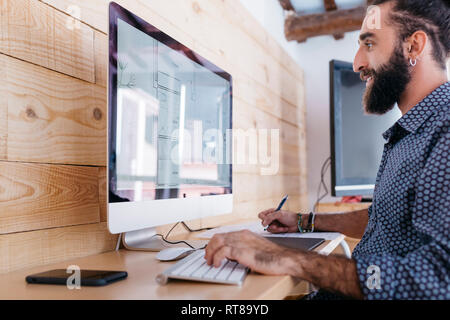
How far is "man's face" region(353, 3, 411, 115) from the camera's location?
3.70 feet

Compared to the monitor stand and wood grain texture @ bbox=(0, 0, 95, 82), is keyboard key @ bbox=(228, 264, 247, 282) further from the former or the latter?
wood grain texture @ bbox=(0, 0, 95, 82)

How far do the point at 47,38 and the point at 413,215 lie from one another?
87cm

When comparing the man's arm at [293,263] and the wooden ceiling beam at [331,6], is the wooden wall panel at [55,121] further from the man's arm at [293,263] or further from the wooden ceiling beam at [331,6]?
the wooden ceiling beam at [331,6]

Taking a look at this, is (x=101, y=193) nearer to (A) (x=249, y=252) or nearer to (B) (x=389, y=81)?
(A) (x=249, y=252)

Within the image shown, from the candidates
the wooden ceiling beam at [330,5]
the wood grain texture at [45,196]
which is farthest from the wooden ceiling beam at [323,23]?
the wood grain texture at [45,196]

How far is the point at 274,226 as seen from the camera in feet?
4.14

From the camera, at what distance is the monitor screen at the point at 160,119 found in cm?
86

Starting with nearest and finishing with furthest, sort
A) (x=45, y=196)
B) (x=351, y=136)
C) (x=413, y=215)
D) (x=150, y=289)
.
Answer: (x=150, y=289) < (x=413, y=215) < (x=45, y=196) < (x=351, y=136)

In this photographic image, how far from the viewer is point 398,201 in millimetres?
876

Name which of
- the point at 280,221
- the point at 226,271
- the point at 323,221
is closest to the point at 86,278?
the point at 226,271

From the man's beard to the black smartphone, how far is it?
87cm

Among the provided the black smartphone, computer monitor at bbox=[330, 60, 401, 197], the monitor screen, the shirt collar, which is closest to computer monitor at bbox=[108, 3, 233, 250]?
the monitor screen

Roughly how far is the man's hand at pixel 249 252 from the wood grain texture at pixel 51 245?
40 cm
